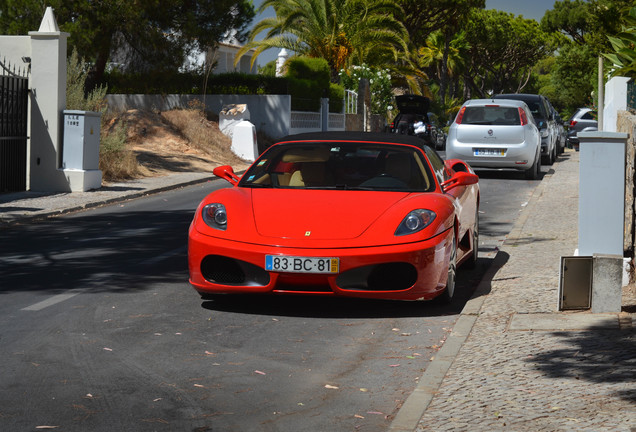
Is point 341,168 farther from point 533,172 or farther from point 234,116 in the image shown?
point 234,116

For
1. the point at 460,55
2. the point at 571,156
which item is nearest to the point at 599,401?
the point at 571,156

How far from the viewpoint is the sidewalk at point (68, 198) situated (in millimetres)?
14750

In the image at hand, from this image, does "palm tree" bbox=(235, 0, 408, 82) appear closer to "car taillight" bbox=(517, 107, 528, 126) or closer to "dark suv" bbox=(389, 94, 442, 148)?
"dark suv" bbox=(389, 94, 442, 148)

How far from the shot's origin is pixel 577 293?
7352mm

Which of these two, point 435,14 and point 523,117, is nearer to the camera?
point 523,117

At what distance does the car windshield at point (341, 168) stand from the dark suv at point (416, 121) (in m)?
27.1

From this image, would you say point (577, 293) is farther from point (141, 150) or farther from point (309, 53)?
point (309, 53)

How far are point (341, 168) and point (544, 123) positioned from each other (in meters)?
→ 18.5

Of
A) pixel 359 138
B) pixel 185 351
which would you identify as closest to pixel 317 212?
pixel 359 138

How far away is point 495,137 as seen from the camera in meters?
21.8

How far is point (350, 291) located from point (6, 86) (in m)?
12.1

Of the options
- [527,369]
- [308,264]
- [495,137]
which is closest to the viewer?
[527,369]

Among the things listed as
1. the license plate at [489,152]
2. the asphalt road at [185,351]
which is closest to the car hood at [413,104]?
the license plate at [489,152]

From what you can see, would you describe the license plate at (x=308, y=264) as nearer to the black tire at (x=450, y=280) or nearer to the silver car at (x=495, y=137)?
the black tire at (x=450, y=280)
